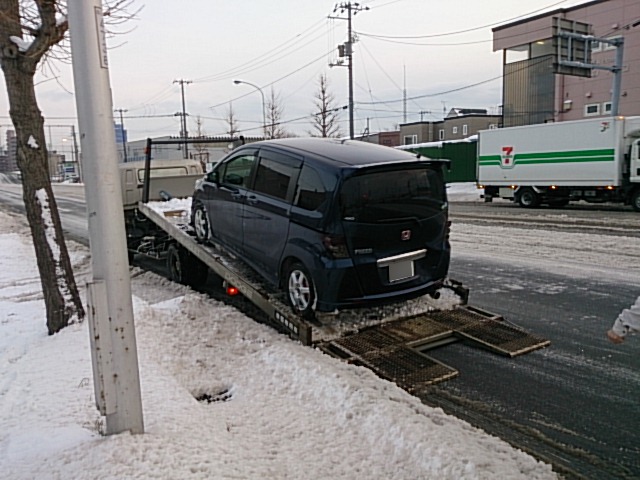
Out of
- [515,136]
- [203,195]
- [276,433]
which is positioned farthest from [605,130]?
[276,433]

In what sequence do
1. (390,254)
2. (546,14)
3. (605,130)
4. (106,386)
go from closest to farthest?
(106,386)
(390,254)
(605,130)
(546,14)

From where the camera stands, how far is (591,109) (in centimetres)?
3359

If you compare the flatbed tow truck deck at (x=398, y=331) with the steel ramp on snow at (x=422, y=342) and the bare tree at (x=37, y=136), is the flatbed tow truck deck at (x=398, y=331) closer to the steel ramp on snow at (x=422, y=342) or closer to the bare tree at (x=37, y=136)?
the steel ramp on snow at (x=422, y=342)

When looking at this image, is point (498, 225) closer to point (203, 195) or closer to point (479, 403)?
point (203, 195)

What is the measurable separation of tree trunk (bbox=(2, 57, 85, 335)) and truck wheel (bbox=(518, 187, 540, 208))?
20348 millimetres

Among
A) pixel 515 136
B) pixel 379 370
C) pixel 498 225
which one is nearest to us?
pixel 379 370

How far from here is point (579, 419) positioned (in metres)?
4.21

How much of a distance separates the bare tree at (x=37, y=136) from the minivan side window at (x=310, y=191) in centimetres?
269

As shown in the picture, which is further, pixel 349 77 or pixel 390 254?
pixel 349 77

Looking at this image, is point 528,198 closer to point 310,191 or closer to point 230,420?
point 310,191

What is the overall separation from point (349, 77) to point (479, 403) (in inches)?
1297

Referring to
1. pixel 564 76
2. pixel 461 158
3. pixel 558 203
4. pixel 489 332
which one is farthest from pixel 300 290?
pixel 564 76

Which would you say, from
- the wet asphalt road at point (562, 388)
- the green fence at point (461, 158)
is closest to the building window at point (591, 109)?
the green fence at point (461, 158)

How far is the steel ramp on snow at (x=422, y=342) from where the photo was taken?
4984 millimetres
